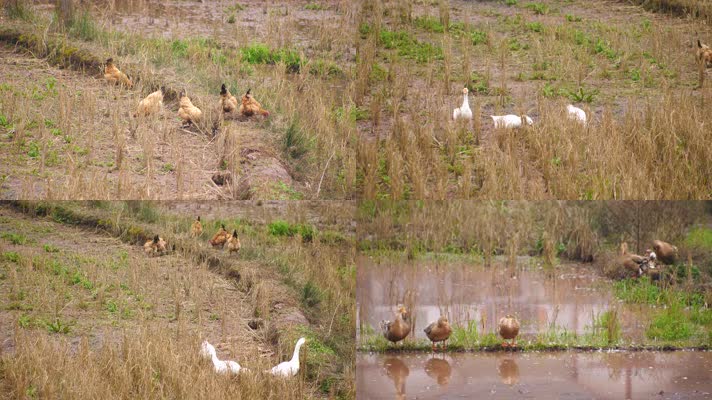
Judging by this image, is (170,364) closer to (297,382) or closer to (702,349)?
(297,382)

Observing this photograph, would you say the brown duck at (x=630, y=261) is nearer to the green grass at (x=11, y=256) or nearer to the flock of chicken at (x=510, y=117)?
the flock of chicken at (x=510, y=117)

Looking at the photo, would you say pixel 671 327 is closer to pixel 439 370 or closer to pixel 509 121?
pixel 439 370

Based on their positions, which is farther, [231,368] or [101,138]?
[101,138]

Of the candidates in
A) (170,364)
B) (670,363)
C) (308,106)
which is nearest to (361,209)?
→ (308,106)

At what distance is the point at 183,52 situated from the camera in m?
7.84

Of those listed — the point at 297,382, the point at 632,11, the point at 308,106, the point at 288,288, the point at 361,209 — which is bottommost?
the point at 297,382

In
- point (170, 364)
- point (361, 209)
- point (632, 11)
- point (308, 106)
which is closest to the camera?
point (170, 364)

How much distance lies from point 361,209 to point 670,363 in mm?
2361

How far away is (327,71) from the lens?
25.5 ft

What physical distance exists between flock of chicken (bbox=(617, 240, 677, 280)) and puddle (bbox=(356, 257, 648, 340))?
214 mm

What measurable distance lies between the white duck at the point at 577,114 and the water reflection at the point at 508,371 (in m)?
1.79

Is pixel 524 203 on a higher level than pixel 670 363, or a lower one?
higher

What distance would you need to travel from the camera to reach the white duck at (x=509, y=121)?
7.48m

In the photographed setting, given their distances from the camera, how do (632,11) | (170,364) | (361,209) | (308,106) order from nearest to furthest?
(170,364), (361,209), (308,106), (632,11)
